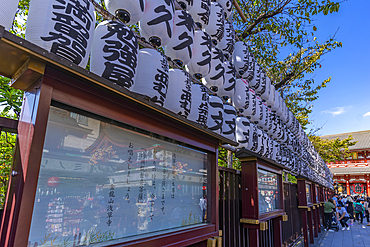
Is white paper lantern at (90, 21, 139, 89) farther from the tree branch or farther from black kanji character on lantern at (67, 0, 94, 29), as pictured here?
the tree branch

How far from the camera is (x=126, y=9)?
2.61m

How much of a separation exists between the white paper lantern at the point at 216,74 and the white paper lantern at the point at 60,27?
2.83 m

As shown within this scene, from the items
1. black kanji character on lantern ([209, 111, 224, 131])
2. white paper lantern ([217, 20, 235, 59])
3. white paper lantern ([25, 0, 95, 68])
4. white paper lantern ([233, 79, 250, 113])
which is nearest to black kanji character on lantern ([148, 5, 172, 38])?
white paper lantern ([25, 0, 95, 68])

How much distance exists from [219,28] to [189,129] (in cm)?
265

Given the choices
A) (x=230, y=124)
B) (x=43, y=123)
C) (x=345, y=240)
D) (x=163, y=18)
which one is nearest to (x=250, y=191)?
(x=230, y=124)

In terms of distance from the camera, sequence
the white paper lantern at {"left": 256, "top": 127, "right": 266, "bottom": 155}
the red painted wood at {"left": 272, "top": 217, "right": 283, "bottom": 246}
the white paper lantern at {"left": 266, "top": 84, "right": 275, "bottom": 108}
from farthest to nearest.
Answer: the white paper lantern at {"left": 266, "top": 84, "right": 275, "bottom": 108} → the red painted wood at {"left": 272, "top": 217, "right": 283, "bottom": 246} → the white paper lantern at {"left": 256, "top": 127, "right": 266, "bottom": 155}

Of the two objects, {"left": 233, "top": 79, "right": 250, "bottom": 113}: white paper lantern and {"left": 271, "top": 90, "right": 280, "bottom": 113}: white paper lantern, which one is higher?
{"left": 271, "top": 90, "right": 280, "bottom": 113}: white paper lantern

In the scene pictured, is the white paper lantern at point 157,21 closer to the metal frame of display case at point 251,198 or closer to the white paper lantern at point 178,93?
the white paper lantern at point 178,93

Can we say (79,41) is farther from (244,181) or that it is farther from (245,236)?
(245,236)

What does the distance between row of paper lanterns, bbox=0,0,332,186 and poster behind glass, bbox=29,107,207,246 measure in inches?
21.7

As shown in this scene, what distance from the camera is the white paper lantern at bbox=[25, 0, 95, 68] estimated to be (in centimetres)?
179

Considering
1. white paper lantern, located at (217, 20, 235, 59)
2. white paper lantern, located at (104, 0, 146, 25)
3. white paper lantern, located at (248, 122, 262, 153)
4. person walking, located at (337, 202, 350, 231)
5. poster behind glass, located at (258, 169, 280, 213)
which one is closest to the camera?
white paper lantern, located at (104, 0, 146, 25)

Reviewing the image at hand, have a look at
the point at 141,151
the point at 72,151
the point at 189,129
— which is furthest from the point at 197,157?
the point at 72,151

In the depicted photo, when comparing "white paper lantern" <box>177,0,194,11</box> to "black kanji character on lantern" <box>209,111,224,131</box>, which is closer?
"white paper lantern" <box>177,0,194,11</box>
